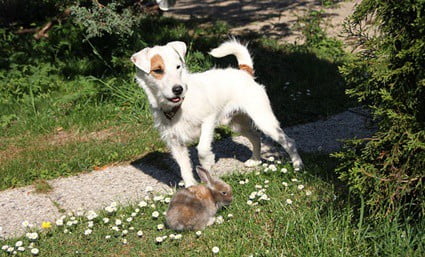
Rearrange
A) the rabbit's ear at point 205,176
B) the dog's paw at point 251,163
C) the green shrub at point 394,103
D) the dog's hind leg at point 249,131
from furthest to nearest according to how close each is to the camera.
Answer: the dog's hind leg at point 249,131 < the dog's paw at point 251,163 < the rabbit's ear at point 205,176 < the green shrub at point 394,103

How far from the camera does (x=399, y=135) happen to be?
11.8ft

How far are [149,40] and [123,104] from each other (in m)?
2.04

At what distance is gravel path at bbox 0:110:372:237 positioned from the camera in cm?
530

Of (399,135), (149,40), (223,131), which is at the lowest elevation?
(223,131)

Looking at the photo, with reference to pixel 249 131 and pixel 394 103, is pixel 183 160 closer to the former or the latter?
pixel 249 131

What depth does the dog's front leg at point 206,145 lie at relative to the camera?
5.18m

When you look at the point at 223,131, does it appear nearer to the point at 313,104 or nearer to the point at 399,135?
the point at 313,104

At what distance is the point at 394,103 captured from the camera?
3.56 m

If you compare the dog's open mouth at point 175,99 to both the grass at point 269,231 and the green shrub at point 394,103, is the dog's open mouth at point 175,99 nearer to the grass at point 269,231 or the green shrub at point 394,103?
the grass at point 269,231

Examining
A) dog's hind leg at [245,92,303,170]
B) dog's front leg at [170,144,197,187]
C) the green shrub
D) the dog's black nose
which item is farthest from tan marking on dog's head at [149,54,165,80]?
the green shrub

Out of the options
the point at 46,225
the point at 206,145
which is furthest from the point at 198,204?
the point at 46,225

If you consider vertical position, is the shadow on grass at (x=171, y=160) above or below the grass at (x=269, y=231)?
below

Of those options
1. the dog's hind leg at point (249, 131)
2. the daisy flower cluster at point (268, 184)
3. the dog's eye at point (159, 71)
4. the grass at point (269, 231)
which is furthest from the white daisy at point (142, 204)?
the dog's hind leg at point (249, 131)

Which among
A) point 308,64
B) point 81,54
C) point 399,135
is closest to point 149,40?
point 81,54
